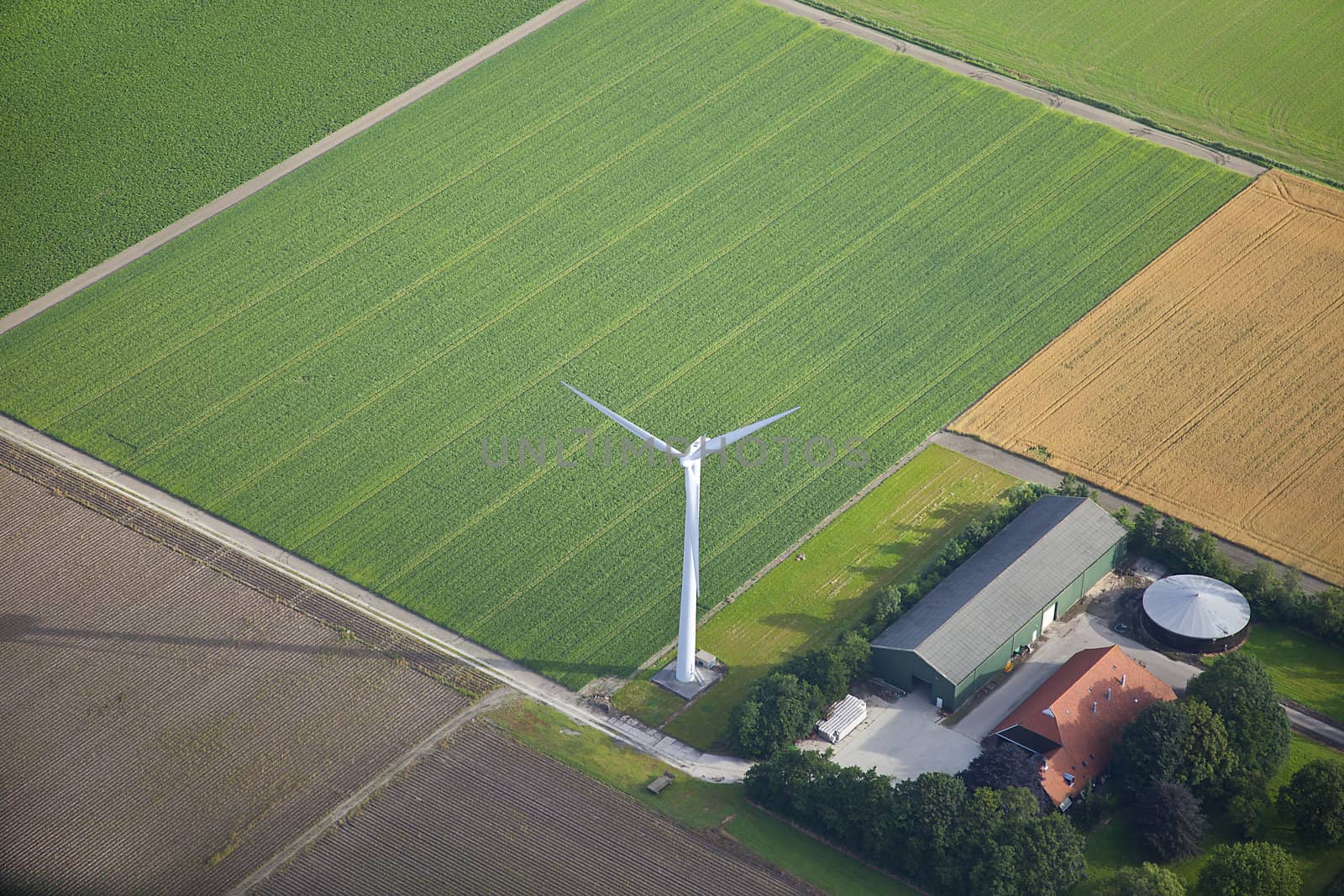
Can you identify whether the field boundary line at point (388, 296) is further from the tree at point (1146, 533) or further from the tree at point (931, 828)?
the tree at point (931, 828)

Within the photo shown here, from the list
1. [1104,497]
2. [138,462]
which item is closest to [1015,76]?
[1104,497]

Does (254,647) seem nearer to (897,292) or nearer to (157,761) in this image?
(157,761)

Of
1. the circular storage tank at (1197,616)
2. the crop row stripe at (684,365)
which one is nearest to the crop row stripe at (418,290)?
the crop row stripe at (684,365)

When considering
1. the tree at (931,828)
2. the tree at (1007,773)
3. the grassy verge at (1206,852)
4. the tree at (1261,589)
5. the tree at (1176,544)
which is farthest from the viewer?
the tree at (1176,544)

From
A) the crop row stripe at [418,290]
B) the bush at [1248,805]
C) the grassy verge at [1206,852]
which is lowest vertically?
the grassy verge at [1206,852]

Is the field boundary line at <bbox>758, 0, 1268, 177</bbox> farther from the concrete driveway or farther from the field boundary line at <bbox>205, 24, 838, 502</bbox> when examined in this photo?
the concrete driveway


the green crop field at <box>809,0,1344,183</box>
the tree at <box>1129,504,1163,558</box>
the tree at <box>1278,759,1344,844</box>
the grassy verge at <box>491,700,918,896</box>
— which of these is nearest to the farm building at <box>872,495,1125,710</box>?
the tree at <box>1129,504,1163,558</box>

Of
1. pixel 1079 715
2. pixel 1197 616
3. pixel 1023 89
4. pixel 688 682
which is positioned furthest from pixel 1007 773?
pixel 1023 89
